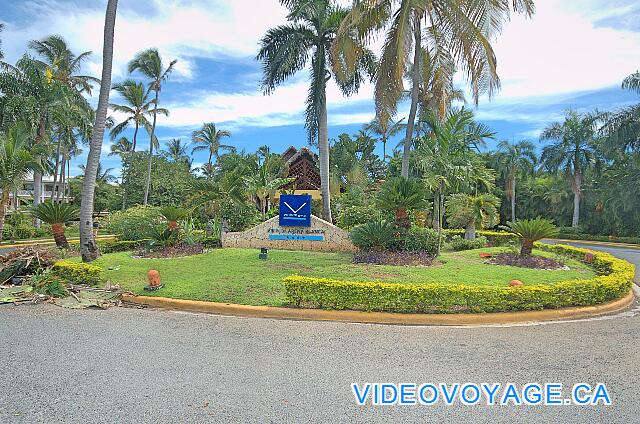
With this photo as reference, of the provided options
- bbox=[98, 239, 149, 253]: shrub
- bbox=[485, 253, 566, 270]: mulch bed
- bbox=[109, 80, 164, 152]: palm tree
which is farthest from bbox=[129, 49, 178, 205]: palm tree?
bbox=[485, 253, 566, 270]: mulch bed

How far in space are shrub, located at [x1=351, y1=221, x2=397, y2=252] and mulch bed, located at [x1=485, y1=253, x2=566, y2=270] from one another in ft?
9.48

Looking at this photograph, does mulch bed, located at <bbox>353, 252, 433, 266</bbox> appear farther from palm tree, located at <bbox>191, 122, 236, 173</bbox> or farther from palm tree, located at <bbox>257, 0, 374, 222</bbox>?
palm tree, located at <bbox>191, 122, 236, 173</bbox>

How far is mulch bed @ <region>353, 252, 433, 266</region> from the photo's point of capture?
11664 millimetres

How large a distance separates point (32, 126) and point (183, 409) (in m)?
24.7

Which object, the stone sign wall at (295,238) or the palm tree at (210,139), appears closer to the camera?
the stone sign wall at (295,238)

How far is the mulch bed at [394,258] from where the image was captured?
38.3 feet

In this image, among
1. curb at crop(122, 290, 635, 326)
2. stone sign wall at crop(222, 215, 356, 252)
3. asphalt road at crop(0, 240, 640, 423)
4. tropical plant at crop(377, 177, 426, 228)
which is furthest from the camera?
stone sign wall at crop(222, 215, 356, 252)

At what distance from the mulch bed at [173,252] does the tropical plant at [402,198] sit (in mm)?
6559

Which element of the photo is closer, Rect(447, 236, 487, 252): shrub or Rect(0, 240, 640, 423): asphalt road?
Rect(0, 240, 640, 423): asphalt road

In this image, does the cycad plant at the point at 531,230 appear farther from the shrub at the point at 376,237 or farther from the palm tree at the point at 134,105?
the palm tree at the point at 134,105

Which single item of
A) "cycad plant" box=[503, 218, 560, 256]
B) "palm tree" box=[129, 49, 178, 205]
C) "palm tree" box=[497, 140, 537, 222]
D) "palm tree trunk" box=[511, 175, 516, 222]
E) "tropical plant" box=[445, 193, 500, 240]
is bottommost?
"cycad plant" box=[503, 218, 560, 256]

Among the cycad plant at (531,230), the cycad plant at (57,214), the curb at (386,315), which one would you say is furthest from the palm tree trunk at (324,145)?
the curb at (386,315)

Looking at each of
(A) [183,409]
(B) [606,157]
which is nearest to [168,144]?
(B) [606,157]

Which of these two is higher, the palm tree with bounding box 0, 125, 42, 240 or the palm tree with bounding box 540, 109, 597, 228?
the palm tree with bounding box 540, 109, 597, 228
